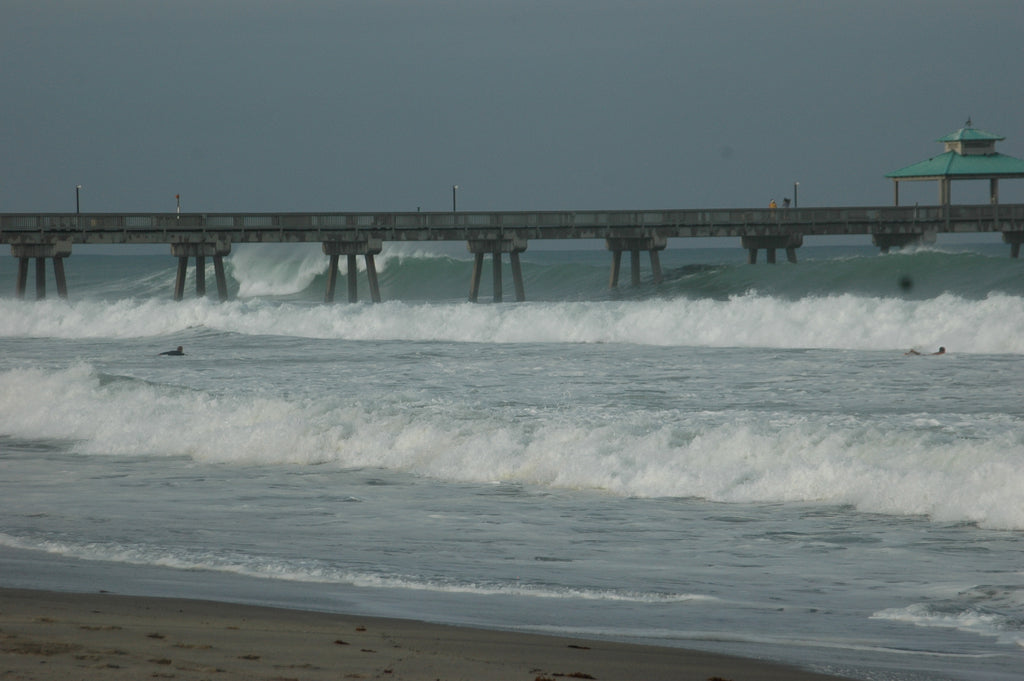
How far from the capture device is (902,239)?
54438mm

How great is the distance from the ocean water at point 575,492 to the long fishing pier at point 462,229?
665 inches

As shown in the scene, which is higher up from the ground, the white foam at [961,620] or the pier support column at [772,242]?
the pier support column at [772,242]

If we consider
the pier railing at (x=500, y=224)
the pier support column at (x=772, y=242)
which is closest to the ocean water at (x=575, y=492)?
the pier railing at (x=500, y=224)

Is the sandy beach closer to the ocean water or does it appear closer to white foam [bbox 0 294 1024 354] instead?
the ocean water

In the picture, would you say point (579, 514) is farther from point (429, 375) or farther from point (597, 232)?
point (597, 232)

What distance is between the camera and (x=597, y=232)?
50.9m

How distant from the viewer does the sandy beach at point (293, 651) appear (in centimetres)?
628

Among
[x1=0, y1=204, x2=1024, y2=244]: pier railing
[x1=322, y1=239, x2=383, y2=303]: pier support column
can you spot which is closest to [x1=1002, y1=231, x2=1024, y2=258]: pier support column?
[x1=0, y1=204, x2=1024, y2=244]: pier railing

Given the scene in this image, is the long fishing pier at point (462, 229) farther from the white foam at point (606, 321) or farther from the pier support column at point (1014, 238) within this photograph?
the white foam at point (606, 321)

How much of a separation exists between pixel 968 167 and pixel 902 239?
6.94 metres

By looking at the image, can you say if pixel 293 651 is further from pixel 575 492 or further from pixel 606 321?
pixel 606 321

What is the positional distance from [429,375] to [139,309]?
25591mm

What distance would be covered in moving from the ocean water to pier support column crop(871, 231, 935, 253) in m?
21.9

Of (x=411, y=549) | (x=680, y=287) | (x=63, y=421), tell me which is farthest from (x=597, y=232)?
(x=411, y=549)
